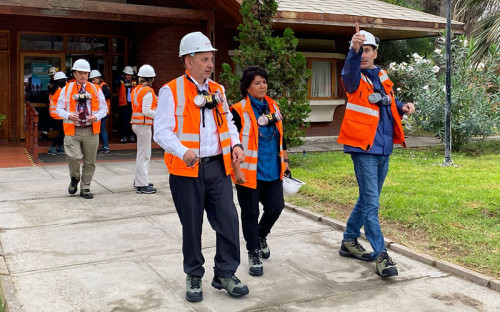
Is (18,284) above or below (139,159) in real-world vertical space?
below

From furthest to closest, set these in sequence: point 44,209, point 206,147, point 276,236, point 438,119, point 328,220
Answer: point 438,119 < point 44,209 < point 328,220 < point 276,236 < point 206,147

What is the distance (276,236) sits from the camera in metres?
6.68

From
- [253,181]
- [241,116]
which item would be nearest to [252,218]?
[253,181]

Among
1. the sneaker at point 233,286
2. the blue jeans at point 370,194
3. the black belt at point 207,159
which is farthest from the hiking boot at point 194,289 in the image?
the blue jeans at point 370,194

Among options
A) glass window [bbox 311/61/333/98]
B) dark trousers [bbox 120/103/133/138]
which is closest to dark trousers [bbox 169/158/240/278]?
dark trousers [bbox 120/103/133/138]

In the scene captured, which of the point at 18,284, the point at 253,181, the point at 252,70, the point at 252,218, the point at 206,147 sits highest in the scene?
the point at 252,70

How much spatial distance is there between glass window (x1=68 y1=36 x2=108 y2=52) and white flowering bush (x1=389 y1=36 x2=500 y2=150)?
26.1 feet

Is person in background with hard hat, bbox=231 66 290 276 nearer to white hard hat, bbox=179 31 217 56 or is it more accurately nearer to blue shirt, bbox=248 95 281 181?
blue shirt, bbox=248 95 281 181

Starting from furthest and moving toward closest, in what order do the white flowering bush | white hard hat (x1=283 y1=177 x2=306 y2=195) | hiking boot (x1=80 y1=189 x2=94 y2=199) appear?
1. the white flowering bush
2. hiking boot (x1=80 y1=189 x2=94 y2=199)
3. white hard hat (x1=283 y1=177 x2=306 y2=195)

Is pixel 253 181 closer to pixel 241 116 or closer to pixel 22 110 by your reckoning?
pixel 241 116

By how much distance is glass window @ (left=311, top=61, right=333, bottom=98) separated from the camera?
16656 millimetres

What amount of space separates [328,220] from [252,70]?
2.56 meters

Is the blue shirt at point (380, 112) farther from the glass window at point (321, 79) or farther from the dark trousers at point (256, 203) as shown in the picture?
the glass window at point (321, 79)

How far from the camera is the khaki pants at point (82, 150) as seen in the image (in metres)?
8.44
